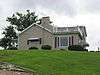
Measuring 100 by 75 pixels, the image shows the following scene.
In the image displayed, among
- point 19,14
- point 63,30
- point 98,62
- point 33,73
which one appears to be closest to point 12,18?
point 19,14

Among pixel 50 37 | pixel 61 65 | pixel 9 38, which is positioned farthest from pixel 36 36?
pixel 61 65

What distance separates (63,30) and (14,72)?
147 feet

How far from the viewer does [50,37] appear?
67.4m

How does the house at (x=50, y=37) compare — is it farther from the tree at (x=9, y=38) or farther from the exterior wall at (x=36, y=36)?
the tree at (x=9, y=38)

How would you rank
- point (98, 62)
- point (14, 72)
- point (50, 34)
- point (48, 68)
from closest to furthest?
point (14, 72), point (48, 68), point (98, 62), point (50, 34)

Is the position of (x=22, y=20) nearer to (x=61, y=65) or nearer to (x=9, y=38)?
(x=9, y=38)

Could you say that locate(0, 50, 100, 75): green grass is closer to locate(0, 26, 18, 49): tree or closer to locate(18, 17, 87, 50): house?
locate(18, 17, 87, 50): house

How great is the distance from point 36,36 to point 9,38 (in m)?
21.0

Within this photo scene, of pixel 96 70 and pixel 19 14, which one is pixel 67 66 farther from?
pixel 19 14

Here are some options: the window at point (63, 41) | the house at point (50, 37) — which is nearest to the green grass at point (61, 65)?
the window at point (63, 41)

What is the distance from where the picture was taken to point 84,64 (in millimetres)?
31547

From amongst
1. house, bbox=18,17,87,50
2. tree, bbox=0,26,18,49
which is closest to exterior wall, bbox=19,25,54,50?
house, bbox=18,17,87,50

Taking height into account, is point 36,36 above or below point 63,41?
above

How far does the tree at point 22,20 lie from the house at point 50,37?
68.3 ft
